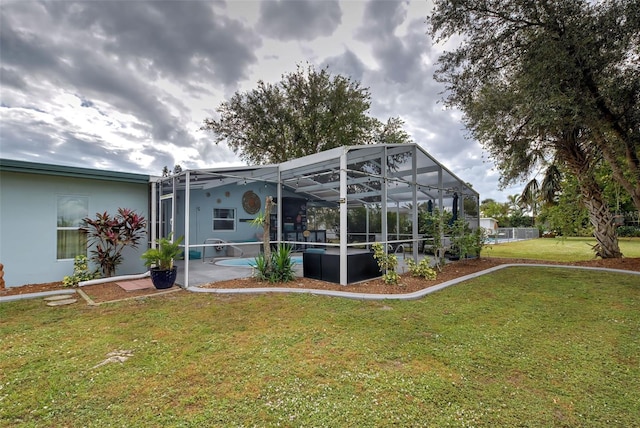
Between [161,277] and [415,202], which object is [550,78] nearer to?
[415,202]

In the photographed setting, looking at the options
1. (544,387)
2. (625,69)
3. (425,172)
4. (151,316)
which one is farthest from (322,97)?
(544,387)

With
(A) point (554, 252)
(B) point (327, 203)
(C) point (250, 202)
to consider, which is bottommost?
(A) point (554, 252)

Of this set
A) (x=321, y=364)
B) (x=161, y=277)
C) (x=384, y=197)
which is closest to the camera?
(x=321, y=364)

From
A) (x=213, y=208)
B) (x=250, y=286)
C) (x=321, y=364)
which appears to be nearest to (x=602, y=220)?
(x=250, y=286)

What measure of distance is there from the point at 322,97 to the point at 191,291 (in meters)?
13.5

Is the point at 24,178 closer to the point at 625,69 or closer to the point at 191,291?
the point at 191,291

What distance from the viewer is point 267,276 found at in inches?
274

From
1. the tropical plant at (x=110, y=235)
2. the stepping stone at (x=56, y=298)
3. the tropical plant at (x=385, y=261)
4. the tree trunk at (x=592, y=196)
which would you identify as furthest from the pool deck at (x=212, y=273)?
the tree trunk at (x=592, y=196)

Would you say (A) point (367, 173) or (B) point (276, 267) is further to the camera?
(A) point (367, 173)

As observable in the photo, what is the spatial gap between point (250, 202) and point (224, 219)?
1.34 metres

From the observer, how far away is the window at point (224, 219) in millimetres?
12186

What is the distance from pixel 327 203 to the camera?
41.0 ft

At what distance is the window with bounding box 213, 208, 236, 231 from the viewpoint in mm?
12186

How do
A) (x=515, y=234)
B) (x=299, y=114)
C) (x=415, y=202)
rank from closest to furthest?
(x=415, y=202) < (x=299, y=114) < (x=515, y=234)
